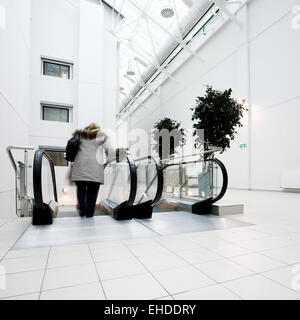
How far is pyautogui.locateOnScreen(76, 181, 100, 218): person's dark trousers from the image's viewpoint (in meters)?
3.66

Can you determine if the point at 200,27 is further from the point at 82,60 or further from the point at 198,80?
the point at 82,60

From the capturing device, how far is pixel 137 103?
23.1m

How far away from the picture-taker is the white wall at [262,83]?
8.02 metres

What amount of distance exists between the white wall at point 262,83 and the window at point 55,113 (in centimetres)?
751

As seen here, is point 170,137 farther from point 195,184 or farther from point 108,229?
point 108,229

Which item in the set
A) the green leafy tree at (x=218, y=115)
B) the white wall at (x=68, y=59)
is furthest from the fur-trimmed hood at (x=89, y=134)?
the white wall at (x=68, y=59)

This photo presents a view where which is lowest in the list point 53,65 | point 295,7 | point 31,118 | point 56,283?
point 56,283

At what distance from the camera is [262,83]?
9.14 metres

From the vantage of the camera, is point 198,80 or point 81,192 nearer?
point 81,192

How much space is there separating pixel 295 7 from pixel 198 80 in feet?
19.6

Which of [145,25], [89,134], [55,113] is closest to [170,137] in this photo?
[89,134]

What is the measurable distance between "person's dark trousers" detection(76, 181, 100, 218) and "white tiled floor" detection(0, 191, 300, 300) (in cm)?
118

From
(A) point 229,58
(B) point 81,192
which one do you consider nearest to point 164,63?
(A) point 229,58

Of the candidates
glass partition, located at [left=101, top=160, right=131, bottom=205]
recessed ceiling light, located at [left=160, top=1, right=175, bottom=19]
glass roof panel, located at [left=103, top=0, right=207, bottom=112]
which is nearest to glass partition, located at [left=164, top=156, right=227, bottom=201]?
glass partition, located at [left=101, top=160, right=131, bottom=205]
